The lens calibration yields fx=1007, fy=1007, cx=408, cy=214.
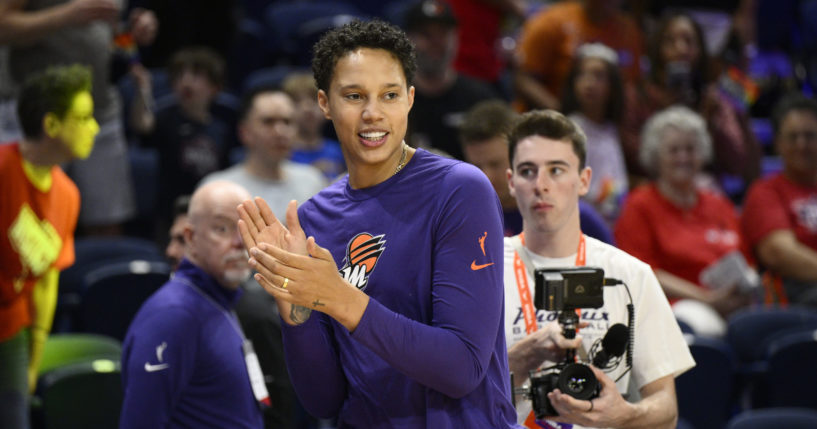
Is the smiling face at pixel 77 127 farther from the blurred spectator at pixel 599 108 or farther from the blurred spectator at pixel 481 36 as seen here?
the blurred spectator at pixel 481 36

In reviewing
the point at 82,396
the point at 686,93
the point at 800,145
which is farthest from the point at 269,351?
the point at 686,93

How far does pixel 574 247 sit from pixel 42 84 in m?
2.63

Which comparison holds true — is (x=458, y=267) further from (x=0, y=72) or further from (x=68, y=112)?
(x=0, y=72)

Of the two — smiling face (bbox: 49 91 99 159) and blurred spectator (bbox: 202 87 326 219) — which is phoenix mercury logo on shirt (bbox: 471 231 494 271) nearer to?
smiling face (bbox: 49 91 99 159)

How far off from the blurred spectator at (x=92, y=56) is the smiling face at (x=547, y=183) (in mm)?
3495

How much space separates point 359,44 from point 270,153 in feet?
12.3

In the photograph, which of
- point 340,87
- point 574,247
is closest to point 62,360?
point 574,247

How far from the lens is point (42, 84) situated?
14.5ft

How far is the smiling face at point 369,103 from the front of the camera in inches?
85.9

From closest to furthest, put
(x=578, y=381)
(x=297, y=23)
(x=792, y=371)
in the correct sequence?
1. (x=578, y=381)
2. (x=792, y=371)
3. (x=297, y=23)

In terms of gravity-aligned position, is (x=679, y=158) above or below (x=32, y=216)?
above

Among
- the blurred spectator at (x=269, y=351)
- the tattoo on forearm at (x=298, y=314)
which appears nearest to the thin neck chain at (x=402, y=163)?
the tattoo on forearm at (x=298, y=314)

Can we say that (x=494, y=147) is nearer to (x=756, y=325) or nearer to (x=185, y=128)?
(x=756, y=325)

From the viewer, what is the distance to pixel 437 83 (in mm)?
6445
